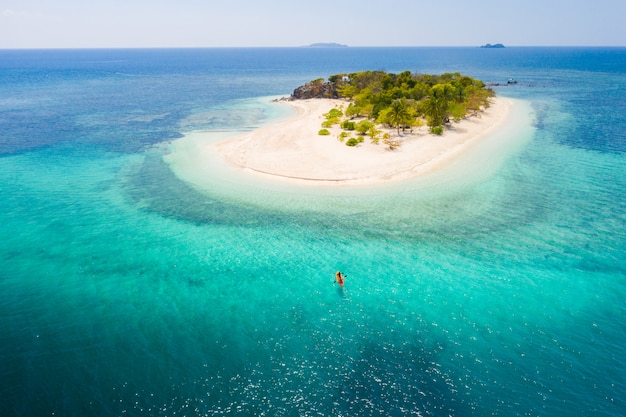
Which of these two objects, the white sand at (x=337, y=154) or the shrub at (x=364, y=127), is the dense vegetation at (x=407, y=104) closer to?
the shrub at (x=364, y=127)

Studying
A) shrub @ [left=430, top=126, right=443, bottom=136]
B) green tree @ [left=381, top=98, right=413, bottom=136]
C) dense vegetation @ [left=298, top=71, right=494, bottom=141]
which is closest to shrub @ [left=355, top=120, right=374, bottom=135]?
dense vegetation @ [left=298, top=71, right=494, bottom=141]

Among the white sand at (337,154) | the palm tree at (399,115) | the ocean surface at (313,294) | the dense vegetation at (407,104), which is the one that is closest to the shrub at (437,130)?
the dense vegetation at (407,104)

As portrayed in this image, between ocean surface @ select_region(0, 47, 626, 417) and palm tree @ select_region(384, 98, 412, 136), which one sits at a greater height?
palm tree @ select_region(384, 98, 412, 136)

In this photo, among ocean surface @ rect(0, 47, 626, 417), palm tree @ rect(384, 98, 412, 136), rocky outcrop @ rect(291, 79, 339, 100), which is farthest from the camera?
rocky outcrop @ rect(291, 79, 339, 100)

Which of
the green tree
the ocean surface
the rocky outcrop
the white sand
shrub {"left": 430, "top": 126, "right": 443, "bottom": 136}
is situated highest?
the rocky outcrop

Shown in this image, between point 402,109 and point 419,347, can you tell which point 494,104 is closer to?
point 402,109

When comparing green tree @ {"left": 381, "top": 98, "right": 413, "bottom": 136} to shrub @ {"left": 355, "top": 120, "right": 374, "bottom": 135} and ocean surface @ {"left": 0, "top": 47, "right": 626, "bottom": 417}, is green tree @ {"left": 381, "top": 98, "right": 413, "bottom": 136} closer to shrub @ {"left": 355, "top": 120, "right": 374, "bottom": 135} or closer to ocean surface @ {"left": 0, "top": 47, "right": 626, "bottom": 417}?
shrub @ {"left": 355, "top": 120, "right": 374, "bottom": 135}

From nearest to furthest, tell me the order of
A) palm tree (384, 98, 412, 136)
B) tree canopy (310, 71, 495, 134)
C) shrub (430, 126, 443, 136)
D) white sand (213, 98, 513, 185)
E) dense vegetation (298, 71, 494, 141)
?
white sand (213, 98, 513, 185)
palm tree (384, 98, 412, 136)
shrub (430, 126, 443, 136)
dense vegetation (298, 71, 494, 141)
tree canopy (310, 71, 495, 134)

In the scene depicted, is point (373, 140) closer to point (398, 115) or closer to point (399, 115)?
point (398, 115)
